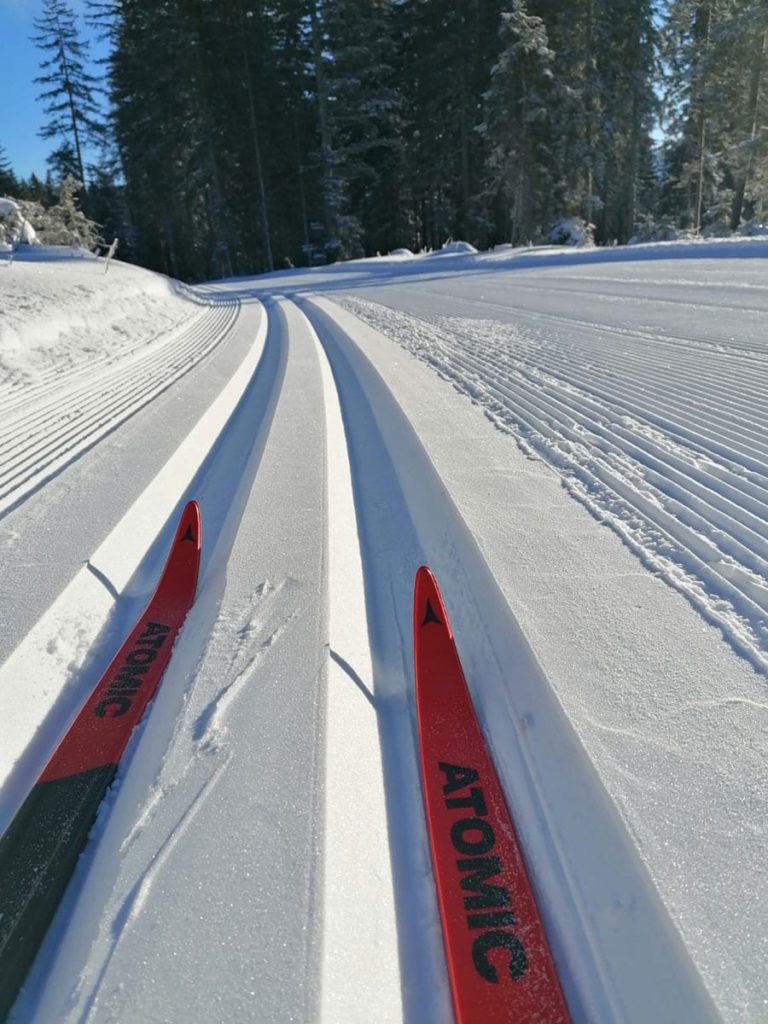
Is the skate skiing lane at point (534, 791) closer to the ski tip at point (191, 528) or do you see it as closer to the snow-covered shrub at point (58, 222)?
the ski tip at point (191, 528)

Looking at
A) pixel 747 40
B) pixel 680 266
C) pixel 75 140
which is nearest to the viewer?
pixel 680 266

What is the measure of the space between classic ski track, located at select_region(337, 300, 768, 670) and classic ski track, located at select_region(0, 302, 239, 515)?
3135mm

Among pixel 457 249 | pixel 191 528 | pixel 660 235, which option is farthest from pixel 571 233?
pixel 191 528

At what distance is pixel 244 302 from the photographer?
16516 mm

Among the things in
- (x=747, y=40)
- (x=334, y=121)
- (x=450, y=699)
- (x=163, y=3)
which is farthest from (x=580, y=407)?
(x=163, y=3)

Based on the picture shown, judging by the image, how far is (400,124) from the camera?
1335 inches

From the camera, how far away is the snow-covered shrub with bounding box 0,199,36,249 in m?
15.3

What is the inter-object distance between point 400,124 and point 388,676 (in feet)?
125

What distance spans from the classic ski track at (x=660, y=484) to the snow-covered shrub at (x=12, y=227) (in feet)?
48.8

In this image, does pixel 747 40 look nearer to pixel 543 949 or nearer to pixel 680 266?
pixel 680 266

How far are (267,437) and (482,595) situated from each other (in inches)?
107

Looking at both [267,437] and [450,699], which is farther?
[267,437]

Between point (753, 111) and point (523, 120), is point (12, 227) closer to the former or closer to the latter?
point (523, 120)

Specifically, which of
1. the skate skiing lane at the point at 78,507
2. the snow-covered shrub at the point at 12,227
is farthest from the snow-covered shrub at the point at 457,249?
the skate skiing lane at the point at 78,507
